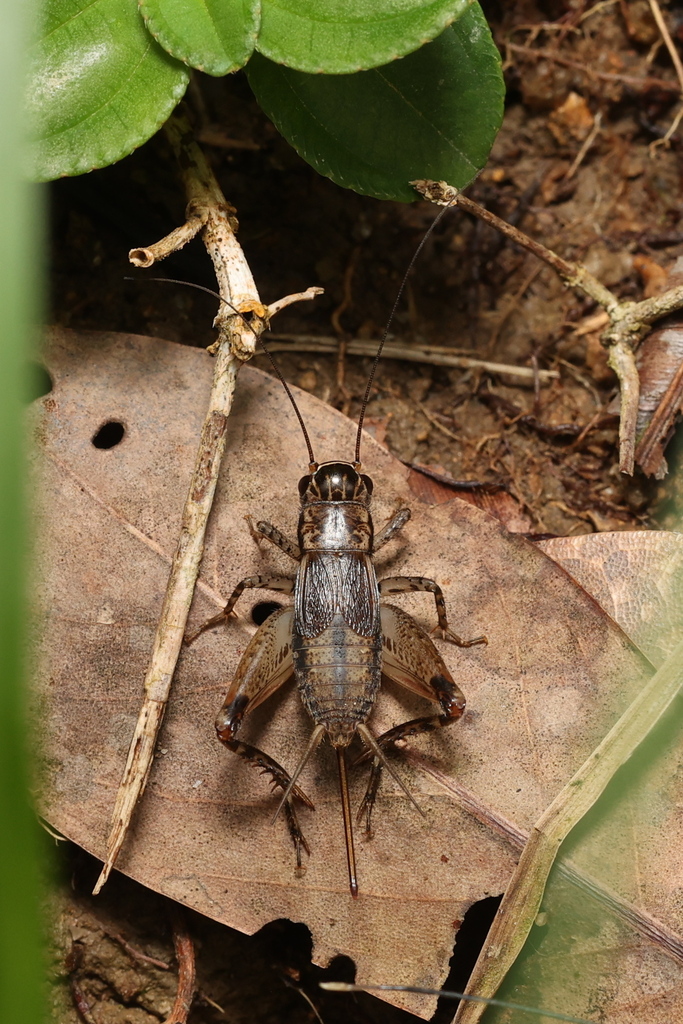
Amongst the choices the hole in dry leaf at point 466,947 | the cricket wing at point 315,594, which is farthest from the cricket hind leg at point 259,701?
the hole in dry leaf at point 466,947

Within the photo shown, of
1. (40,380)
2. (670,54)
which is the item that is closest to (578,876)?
(40,380)

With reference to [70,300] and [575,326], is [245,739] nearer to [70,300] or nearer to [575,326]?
[70,300]

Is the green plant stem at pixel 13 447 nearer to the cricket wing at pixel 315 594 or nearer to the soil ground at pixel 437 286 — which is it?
the cricket wing at pixel 315 594

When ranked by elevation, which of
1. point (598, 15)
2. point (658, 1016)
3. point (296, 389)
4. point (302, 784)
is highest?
point (598, 15)

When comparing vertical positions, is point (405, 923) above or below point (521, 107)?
below

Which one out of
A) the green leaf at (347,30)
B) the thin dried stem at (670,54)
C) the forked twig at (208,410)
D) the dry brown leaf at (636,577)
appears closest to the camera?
the green leaf at (347,30)

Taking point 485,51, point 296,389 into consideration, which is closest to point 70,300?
point 296,389

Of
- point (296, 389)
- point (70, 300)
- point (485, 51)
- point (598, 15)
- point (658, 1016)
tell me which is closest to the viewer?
point (658, 1016)
